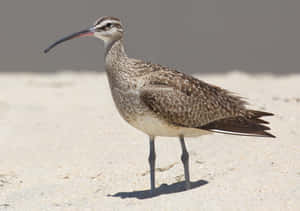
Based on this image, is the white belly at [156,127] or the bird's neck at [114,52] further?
the bird's neck at [114,52]

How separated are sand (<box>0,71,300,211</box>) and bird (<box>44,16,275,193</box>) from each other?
26.2 inches

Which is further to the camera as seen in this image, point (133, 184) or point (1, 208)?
point (133, 184)

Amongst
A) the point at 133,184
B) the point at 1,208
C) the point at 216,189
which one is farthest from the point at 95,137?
the point at 216,189

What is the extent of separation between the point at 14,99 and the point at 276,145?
24.5 feet

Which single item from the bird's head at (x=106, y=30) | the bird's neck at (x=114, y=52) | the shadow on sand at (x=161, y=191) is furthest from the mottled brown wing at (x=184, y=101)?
the shadow on sand at (x=161, y=191)

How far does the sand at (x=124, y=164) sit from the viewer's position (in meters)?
7.97

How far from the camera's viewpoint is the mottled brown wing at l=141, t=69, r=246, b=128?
8.38 metres

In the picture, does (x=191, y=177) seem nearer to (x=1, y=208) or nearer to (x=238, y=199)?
(x=238, y=199)

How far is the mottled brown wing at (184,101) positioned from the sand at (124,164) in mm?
841

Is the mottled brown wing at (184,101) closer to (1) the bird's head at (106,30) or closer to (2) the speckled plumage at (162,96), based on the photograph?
(2) the speckled plumage at (162,96)

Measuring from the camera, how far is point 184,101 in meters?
8.59

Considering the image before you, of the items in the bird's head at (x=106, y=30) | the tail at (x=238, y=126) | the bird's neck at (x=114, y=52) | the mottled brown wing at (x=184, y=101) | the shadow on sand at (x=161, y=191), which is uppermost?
the bird's head at (x=106, y=30)

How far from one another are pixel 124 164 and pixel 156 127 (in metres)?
2.05

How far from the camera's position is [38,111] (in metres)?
13.8
